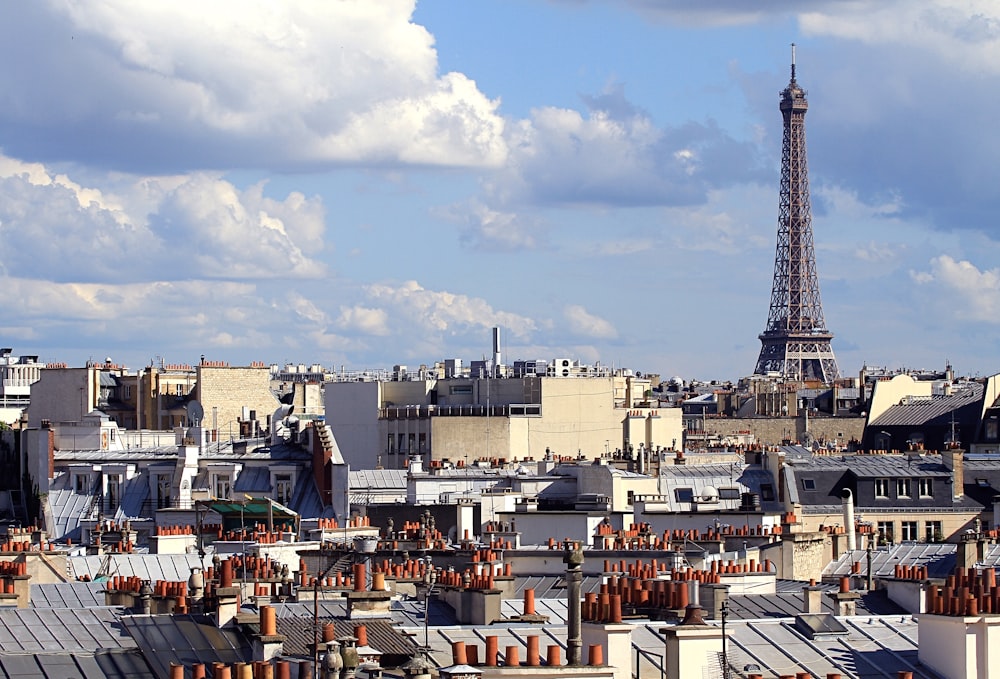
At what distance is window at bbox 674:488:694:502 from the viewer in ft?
234

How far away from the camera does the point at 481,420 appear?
9462 cm

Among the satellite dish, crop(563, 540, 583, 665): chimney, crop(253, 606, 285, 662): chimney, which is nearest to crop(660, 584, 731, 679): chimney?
crop(563, 540, 583, 665): chimney

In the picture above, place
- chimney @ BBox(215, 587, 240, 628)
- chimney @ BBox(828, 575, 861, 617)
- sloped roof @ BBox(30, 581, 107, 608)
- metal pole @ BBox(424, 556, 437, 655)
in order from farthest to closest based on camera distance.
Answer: sloped roof @ BBox(30, 581, 107, 608) → chimney @ BBox(828, 575, 861, 617) → chimney @ BBox(215, 587, 240, 628) → metal pole @ BBox(424, 556, 437, 655)

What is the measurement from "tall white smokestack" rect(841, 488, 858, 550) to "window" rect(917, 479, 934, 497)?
3205mm

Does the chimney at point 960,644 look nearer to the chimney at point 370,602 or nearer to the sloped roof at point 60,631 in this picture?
the chimney at point 370,602

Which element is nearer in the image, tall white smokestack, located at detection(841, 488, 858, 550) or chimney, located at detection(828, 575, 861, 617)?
chimney, located at detection(828, 575, 861, 617)

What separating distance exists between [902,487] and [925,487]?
2.79 ft

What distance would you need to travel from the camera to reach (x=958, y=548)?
49.3 meters

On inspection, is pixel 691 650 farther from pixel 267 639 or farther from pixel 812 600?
pixel 812 600

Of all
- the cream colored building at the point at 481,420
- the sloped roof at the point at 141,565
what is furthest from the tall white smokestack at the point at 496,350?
the sloped roof at the point at 141,565

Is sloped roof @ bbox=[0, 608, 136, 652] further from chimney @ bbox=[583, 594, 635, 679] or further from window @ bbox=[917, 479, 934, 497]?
window @ bbox=[917, 479, 934, 497]

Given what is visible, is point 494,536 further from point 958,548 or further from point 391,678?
point 391,678

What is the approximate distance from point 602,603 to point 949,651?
408 centimetres

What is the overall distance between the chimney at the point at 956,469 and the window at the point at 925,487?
619mm
